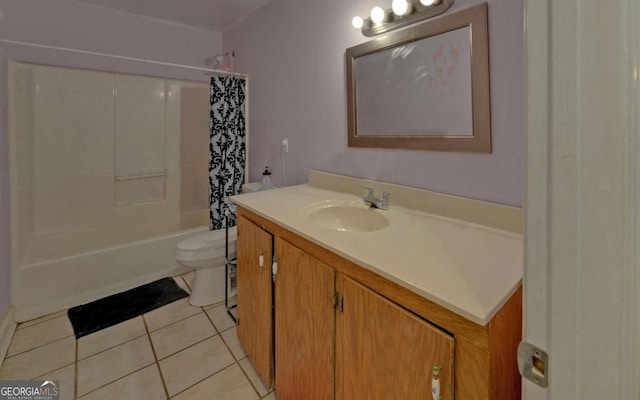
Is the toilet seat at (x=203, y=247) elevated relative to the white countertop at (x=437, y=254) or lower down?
lower down

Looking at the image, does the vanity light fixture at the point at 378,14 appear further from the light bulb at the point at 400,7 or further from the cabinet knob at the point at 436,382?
the cabinet knob at the point at 436,382

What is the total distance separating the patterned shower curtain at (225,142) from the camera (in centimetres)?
228

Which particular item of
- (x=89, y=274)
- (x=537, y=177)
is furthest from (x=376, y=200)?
(x=89, y=274)

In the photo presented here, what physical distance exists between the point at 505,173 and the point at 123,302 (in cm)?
249

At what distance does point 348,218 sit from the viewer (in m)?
1.49

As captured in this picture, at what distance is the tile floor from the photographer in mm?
1448

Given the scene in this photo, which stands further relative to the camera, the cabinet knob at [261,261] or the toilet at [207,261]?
the toilet at [207,261]

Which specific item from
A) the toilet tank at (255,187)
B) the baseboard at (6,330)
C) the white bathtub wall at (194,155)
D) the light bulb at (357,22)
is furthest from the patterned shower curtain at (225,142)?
the baseboard at (6,330)

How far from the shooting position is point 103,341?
1.77 meters

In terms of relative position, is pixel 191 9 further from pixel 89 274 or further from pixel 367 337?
pixel 367 337

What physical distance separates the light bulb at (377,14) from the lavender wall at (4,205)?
2317mm

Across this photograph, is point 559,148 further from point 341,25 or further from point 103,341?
point 103,341

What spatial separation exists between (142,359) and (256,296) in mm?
809


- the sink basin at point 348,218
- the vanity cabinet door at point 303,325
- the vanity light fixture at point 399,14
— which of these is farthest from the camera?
the sink basin at point 348,218
